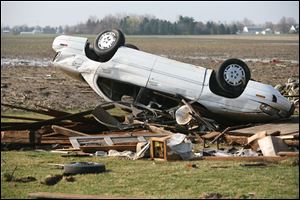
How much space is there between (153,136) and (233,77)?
2.22 meters

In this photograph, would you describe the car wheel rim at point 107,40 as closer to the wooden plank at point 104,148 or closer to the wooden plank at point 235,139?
the wooden plank at point 104,148

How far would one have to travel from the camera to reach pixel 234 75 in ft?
46.9

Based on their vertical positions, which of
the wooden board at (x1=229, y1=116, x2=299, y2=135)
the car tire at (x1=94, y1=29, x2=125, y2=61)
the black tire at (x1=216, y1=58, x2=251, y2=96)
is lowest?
the wooden board at (x1=229, y1=116, x2=299, y2=135)

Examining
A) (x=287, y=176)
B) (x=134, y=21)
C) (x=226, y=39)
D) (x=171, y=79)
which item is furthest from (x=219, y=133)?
(x=226, y=39)

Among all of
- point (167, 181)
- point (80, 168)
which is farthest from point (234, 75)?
point (167, 181)

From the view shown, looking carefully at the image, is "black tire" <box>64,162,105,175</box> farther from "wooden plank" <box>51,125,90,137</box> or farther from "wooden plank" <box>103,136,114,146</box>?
"wooden plank" <box>51,125,90,137</box>

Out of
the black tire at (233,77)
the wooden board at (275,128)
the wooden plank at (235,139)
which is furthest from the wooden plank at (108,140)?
the black tire at (233,77)

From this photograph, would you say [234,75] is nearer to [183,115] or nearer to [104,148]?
[183,115]

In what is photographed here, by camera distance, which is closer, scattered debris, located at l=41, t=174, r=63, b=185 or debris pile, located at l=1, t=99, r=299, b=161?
scattered debris, located at l=41, t=174, r=63, b=185

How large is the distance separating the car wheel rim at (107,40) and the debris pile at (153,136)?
1.19 m

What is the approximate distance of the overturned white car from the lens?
558 inches

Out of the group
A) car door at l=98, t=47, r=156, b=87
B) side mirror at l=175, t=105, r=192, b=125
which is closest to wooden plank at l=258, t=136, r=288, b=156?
side mirror at l=175, t=105, r=192, b=125

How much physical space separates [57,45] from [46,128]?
7.64 feet

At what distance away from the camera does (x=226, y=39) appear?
200 feet
